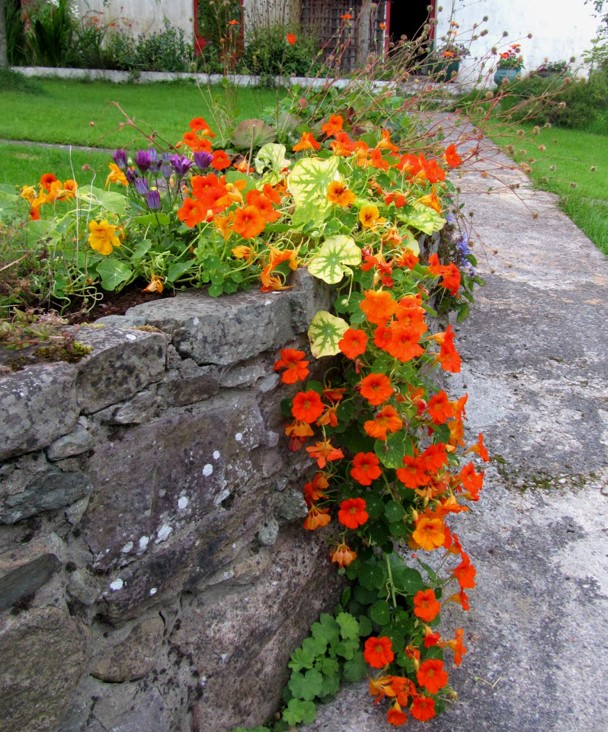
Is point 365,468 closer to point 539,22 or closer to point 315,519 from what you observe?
point 315,519

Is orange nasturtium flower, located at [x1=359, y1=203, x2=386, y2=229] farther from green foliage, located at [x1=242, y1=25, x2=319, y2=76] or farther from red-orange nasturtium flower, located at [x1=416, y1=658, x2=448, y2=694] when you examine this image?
green foliage, located at [x1=242, y1=25, x2=319, y2=76]

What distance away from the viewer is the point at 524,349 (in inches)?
142

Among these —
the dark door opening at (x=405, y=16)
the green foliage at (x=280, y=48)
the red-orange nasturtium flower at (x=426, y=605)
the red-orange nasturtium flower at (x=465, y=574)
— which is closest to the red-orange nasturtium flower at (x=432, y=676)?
the red-orange nasturtium flower at (x=426, y=605)

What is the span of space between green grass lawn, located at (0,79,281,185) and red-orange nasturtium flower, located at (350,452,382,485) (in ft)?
4.15

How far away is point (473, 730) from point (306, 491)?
2.44 ft

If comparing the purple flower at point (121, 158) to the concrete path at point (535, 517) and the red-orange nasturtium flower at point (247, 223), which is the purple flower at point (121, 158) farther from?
the concrete path at point (535, 517)

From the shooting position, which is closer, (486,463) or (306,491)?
(306,491)

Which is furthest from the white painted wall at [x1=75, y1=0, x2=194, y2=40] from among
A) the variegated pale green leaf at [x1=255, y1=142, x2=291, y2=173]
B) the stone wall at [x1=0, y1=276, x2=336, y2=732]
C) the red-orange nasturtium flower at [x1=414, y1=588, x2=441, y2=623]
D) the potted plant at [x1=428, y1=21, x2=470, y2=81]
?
the red-orange nasturtium flower at [x1=414, y1=588, x2=441, y2=623]

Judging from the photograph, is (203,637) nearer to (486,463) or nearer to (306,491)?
(306,491)

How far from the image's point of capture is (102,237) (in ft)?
5.91

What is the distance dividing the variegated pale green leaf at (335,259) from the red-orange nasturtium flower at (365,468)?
470 millimetres

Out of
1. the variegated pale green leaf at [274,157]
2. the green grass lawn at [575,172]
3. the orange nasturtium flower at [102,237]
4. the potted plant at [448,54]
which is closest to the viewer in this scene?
the orange nasturtium flower at [102,237]

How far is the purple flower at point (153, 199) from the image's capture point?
1932 millimetres

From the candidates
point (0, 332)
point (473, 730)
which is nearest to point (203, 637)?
point (473, 730)
